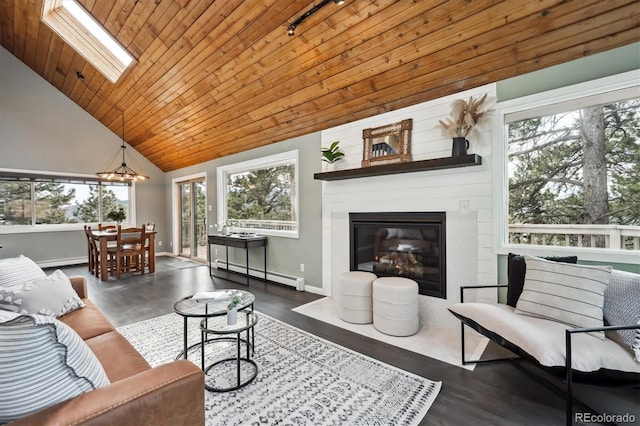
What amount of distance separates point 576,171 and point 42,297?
4107 millimetres

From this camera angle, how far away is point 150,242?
5578 mm

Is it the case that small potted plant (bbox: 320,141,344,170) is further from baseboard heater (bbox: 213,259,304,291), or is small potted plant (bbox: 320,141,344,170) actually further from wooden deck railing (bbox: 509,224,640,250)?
wooden deck railing (bbox: 509,224,640,250)

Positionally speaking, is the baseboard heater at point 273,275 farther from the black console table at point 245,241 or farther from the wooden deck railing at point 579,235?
the wooden deck railing at point 579,235

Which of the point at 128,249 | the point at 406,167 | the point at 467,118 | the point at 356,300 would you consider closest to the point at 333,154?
the point at 406,167

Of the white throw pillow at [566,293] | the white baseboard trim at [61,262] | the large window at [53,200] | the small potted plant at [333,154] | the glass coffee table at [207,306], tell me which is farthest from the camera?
the white baseboard trim at [61,262]

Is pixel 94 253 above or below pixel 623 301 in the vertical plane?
below

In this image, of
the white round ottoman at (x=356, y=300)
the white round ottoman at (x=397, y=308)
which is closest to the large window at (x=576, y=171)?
the white round ottoman at (x=397, y=308)

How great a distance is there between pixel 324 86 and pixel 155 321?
3.14 metres

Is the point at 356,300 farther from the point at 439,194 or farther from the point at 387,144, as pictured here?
the point at 387,144

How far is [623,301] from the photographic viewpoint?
1.76 meters

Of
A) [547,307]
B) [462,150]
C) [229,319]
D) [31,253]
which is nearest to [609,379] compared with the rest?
[547,307]

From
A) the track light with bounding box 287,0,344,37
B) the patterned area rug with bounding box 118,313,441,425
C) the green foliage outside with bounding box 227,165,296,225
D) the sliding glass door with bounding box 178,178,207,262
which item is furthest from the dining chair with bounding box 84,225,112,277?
the track light with bounding box 287,0,344,37

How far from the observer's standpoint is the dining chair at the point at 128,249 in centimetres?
512

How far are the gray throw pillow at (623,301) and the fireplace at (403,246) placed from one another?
1.26 metres
